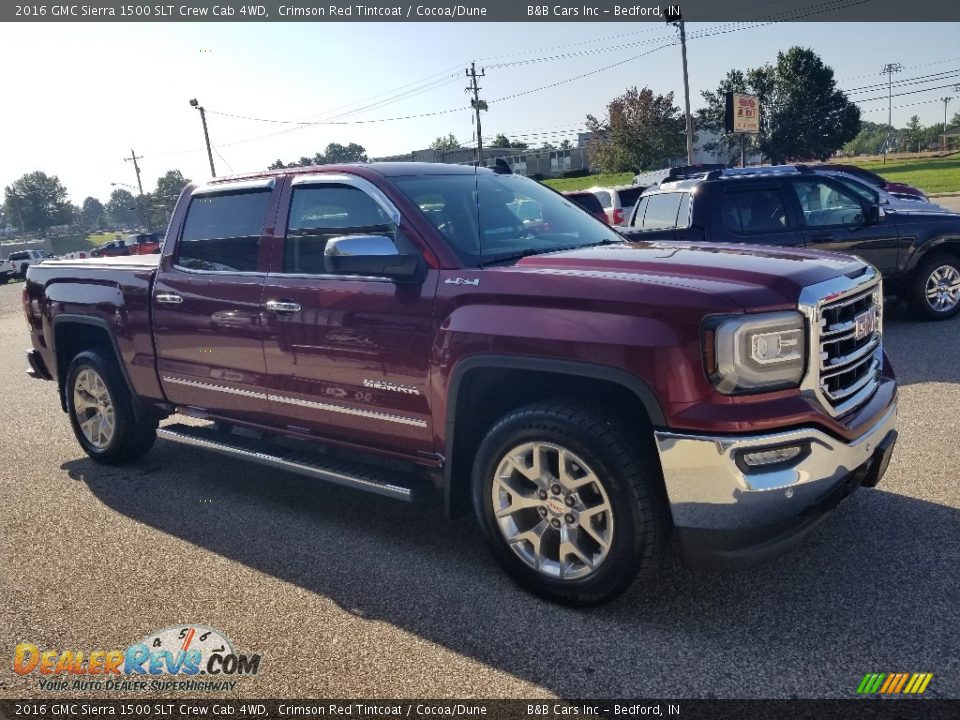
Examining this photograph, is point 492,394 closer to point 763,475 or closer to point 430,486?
point 430,486

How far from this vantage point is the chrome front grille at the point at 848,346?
320cm

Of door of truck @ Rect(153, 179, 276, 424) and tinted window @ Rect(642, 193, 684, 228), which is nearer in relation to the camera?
door of truck @ Rect(153, 179, 276, 424)

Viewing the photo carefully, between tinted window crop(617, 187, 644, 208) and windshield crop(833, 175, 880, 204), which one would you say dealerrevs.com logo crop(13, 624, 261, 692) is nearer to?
windshield crop(833, 175, 880, 204)

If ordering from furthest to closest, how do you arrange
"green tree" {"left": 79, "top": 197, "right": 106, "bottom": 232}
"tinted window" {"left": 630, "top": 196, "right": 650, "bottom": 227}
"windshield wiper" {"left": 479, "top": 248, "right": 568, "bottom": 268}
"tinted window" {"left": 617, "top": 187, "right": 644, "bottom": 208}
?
"green tree" {"left": 79, "top": 197, "right": 106, "bottom": 232} < "tinted window" {"left": 617, "top": 187, "right": 644, "bottom": 208} < "tinted window" {"left": 630, "top": 196, "right": 650, "bottom": 227} < "windshield wiper" {"left": 479, "top": 248, "right": 568, "bottom": 268}

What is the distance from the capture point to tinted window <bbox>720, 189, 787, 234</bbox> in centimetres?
884

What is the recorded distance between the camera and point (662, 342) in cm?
306

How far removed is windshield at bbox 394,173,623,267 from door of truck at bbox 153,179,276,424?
3.47ft

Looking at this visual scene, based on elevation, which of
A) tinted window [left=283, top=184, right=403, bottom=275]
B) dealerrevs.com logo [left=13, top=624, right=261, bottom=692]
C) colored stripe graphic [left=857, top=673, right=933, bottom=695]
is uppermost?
tinted window [left=283, top=184, right=403, bottom=275]

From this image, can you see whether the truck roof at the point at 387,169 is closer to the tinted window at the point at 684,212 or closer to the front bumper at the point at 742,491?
the front bumper at the point at 742,491

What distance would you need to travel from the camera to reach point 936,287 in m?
9.36

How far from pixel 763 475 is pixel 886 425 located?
0.98 m

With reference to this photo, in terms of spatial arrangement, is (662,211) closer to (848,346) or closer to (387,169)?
(387,169)

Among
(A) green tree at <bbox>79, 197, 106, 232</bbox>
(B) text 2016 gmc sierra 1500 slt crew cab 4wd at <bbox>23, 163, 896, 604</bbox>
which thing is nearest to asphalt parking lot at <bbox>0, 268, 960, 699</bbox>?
(B) text 2016 gmc sierra 1500 slt crew cab 4wd at <bbox>23, 163, 896, 604</bbox>

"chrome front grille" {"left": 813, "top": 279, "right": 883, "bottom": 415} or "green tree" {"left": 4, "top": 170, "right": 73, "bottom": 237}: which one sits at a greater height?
"green tree" {"left": 4, "top": 170, "right": 73, "bottom": 237}
